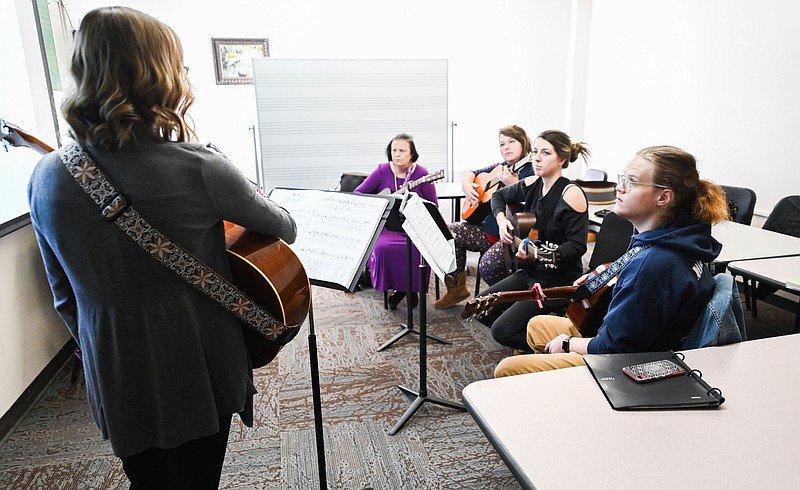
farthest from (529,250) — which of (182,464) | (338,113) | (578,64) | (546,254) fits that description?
(578,64)

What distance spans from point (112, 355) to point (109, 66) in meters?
0.57

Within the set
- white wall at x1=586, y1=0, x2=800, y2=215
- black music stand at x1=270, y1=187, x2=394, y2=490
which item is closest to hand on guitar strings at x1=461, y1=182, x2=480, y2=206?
white wall at x1=586, y1=0, x2=800, y2=215

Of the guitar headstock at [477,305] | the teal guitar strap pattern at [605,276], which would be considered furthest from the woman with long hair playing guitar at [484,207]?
the guitar headstock at [477,305]

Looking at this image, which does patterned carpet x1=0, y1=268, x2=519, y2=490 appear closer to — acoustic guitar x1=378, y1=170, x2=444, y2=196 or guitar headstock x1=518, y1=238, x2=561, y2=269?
guitar headstock x1=518, y1=238, x2=561, y2=269

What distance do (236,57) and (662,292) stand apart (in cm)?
499

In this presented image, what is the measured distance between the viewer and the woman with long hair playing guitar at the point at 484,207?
3.44 meters

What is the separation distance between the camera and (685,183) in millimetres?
1542

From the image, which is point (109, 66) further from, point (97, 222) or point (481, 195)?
point (481, 195)

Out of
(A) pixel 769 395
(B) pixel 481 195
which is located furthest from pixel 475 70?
(A) pixel 769 395

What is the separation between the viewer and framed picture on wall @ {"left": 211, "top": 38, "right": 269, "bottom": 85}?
5.19 meters

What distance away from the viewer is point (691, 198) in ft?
5.09

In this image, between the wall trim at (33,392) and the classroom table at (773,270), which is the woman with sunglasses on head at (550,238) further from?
the wall trim at (33,392)

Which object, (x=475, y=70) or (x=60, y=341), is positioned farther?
(x=475, y=70)

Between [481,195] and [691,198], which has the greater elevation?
[691,198]
